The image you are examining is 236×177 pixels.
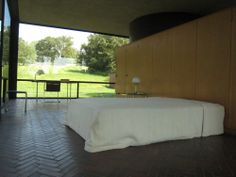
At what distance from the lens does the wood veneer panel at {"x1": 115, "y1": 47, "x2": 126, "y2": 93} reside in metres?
8.27

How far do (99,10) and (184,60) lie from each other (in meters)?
3.60

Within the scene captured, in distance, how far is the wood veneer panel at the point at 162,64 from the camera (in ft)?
18.5

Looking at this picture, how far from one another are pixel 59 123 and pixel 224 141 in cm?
292

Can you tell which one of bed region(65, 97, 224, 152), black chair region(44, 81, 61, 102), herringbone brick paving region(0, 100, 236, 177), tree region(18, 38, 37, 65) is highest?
tree region(18, 38, 37, 65)

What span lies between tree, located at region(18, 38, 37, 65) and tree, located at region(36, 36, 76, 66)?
21.3 inches

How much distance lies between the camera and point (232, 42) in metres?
3.91

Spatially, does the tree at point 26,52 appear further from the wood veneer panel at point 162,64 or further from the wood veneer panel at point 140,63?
the wood veneer panel at point 162,64

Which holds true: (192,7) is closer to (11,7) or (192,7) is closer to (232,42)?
(232,42)

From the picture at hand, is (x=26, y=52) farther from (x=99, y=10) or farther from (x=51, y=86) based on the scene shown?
(x=99, y=10)

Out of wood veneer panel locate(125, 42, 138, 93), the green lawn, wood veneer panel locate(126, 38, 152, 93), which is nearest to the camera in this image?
wood veneer panel locate(126, 38, 152, 93)

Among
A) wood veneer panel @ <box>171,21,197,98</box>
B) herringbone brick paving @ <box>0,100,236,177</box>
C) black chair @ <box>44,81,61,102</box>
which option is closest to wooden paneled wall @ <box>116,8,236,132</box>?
wood veneer panel @ <box>171,21,197,98</box>

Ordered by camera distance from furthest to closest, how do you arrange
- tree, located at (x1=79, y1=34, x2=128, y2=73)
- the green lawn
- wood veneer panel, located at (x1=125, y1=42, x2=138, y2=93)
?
tree, located at (x1=79, y1=34, x2=128, y2=73) → the green lawn → wood veneer panel, located at (x1=125, y1=42, x2=138, y2=93)

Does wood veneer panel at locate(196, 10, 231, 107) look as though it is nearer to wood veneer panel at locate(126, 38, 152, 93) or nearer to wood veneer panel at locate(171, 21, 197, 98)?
wood veneer panel at locate(171, 21, 197, 98)

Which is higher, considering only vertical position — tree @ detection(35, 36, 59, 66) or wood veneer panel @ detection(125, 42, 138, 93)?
tree @ detection(35, 36, 59, 66)
